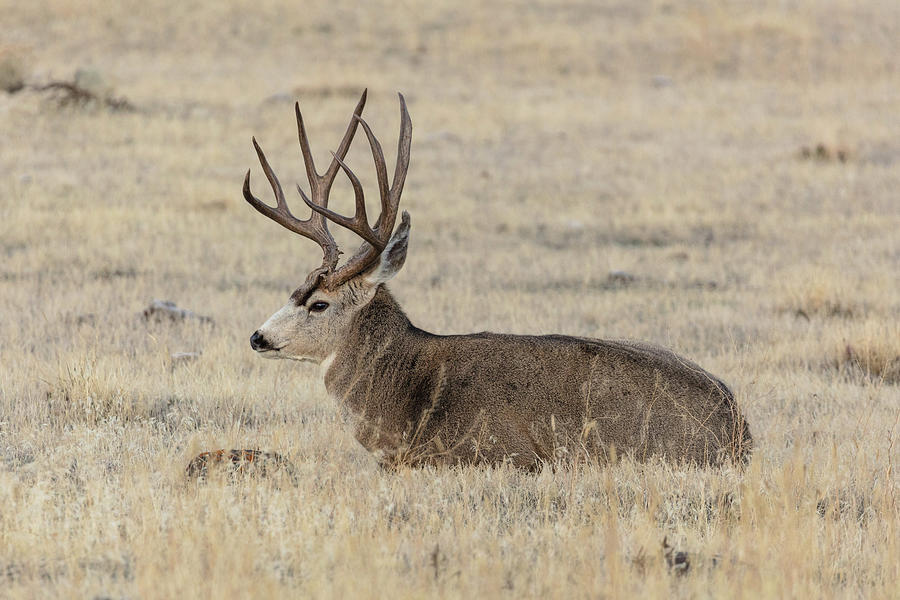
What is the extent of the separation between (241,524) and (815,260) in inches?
416

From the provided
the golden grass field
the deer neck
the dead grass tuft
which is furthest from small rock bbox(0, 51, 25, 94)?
the deer neck

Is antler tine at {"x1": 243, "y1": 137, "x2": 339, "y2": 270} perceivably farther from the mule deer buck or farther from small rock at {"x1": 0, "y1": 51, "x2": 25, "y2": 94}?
small rock at {"x1": 0, "y1": 51, "x2": 25, "y2": 94}

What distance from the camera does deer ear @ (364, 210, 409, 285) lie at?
6688 mm

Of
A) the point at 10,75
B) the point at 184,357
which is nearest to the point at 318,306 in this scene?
the point at 184,357

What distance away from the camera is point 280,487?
5.56 m

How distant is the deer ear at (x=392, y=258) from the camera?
6.69 metres

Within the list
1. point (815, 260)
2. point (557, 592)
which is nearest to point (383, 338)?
point (557, 592)

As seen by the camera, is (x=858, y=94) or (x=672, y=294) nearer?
(x=672, y=294)

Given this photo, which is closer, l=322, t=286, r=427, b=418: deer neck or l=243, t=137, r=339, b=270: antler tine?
l=322, t=286, r=427, b=418: deer neck

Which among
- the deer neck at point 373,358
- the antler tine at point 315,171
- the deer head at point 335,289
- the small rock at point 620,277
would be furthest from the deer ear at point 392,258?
the small rock at point 620,277

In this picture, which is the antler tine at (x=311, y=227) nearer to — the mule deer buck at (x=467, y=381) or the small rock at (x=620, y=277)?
the mule deer buck at (x=467, y=381)

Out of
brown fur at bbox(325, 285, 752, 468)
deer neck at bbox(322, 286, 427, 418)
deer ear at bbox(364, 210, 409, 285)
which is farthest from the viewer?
deer ear at bbox(364, 210, 409, 285)

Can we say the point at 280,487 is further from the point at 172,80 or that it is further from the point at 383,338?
the point at 172,80

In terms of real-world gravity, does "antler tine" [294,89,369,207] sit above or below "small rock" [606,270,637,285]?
above
